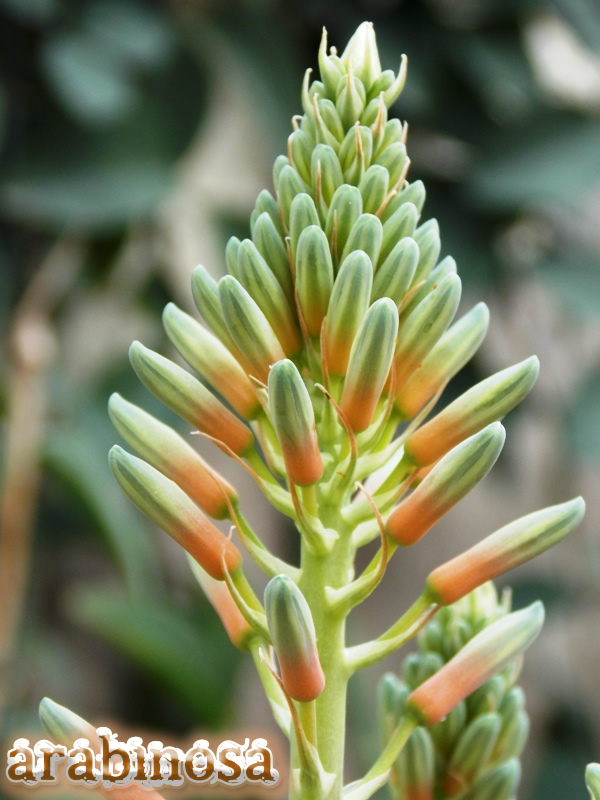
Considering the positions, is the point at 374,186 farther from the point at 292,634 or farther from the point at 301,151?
the point at 292,634

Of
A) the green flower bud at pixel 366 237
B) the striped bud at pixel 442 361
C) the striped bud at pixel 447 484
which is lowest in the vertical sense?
the striped bud at pixel 447 484

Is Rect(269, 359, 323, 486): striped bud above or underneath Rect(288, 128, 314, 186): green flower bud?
underneath

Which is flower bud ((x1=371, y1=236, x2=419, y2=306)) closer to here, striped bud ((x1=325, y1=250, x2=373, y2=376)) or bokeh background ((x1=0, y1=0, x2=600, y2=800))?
striped bud ((x1=325, y1=250, x2=373, y2=376))

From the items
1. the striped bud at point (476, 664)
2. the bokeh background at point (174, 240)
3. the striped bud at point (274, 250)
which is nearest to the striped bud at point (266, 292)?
the striped bud at point (274, 250)

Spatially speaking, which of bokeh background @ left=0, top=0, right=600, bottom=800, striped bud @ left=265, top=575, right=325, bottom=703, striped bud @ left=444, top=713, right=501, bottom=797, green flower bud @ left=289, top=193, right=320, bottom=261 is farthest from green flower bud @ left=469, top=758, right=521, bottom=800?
bokeh background @ left=0, top=0, right=600, bottom=800

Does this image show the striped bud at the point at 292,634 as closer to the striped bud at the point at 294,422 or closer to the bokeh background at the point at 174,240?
the striped bud at the point at 294,422

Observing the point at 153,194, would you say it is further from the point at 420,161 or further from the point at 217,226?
the point at 420,161

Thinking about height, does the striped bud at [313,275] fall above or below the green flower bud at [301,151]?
below

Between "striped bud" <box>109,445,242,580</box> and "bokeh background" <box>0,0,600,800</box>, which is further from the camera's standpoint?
"bokeh background" <box>0,0,600,800</box>
